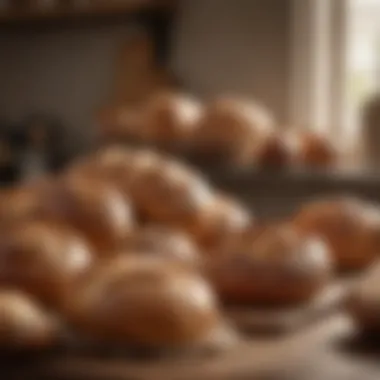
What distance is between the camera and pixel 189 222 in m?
0.90

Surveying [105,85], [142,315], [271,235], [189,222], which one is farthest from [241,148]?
[105,85]

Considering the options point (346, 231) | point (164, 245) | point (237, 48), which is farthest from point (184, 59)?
point (164, 245)

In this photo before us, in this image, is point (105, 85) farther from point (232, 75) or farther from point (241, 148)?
point (241, 148)

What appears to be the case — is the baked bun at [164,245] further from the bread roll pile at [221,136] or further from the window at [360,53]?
the window at [360,53]

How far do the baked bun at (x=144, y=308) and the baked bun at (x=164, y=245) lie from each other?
94mm

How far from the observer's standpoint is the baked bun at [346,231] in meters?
0.87

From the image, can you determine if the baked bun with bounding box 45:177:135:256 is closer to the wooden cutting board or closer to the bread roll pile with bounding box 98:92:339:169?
the wooden cutting board

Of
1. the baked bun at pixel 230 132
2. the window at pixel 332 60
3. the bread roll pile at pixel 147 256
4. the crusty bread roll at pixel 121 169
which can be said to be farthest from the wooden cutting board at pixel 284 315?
the window at pixel 332 60

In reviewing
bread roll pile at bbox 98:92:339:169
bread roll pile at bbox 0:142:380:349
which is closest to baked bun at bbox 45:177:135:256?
bread roll pile at bbox 0:142:380:349

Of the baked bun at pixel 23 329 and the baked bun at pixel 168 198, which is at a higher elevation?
the baked bun at pixel 168 198

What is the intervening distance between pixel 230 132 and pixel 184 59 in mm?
1359

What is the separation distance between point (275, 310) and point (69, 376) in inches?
7.4

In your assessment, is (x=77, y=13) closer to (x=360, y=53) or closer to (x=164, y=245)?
(x=360, y=53)

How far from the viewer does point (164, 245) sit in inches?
30.0
